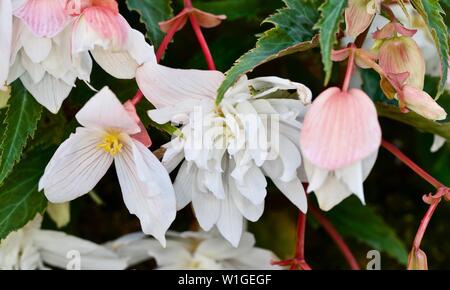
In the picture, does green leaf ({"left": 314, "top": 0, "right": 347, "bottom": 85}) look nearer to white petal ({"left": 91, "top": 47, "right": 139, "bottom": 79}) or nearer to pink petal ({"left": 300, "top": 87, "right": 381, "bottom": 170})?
pink petal ({"left": 300, "top": 87, "right": 381, "bottom": 170})

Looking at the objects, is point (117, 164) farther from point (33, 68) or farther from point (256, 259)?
point (256, 259)

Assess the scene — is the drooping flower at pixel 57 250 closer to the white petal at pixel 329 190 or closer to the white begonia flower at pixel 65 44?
the white begonia flower at pixel 65 44

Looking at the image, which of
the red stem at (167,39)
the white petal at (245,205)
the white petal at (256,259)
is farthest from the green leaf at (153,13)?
the white petal at (256,259)

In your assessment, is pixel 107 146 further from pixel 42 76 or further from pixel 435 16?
pixel 435 16

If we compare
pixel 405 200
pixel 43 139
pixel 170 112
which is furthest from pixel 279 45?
pixel 405 200

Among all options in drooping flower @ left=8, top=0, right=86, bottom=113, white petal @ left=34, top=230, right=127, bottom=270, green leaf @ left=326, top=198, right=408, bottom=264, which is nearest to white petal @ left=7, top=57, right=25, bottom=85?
drooping flower @ left=8, top=0, right=86, bottom=113
